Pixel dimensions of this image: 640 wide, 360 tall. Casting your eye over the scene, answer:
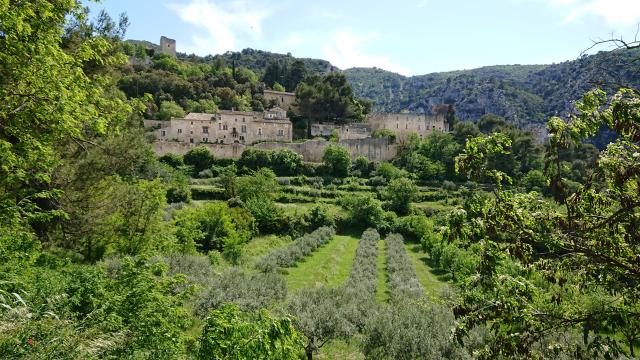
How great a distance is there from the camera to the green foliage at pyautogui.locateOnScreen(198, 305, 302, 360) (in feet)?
15.9

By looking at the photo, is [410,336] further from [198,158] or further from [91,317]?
[198,158]


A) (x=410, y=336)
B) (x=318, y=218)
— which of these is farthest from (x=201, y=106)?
(x=410, y=336)

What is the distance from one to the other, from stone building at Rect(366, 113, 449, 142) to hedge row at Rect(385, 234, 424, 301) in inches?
1720

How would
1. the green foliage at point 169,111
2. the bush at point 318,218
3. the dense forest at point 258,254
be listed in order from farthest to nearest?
the green foliage at point 169,111 → the bush at point 318,218 → the dense forest at point 258,254

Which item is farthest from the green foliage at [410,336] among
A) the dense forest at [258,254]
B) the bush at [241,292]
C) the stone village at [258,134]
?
the stone village at [258,134]

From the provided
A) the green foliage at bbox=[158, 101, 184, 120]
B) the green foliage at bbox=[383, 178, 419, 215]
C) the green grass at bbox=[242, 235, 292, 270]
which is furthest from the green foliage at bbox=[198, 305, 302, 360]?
the green foliage at bbox=[158, 101, 184, 120]

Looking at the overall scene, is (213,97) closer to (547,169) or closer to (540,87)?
(547,169)

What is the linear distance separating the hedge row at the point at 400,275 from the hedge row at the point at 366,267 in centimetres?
100

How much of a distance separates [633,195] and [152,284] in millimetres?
7521

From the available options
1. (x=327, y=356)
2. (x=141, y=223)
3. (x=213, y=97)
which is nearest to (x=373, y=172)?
(x=213, y=97)

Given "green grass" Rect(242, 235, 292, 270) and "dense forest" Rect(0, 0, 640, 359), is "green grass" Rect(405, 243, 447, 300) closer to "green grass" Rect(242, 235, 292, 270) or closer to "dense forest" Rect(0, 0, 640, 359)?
"dense forest" Rect(0, 0, 640, 359)

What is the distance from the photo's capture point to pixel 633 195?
15.5 ft

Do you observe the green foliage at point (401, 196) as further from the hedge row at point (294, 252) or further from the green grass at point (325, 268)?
the green grass at point (325, 268)

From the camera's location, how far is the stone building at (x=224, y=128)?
65.9 m
